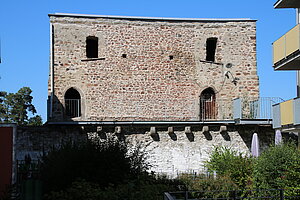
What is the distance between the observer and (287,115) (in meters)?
17.4

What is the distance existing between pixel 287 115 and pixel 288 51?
218cm

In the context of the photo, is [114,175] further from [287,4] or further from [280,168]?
[287,4]

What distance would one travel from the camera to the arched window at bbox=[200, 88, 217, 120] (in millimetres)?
23812

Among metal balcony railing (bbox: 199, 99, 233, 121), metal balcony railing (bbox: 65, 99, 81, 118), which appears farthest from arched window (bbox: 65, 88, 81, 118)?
metal balcony railing (bbox: 199, 99, 233, 121)

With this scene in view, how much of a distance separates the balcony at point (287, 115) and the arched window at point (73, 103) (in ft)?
29.4

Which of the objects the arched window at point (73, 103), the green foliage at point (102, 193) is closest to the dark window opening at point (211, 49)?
the arched window at point (73, 103)

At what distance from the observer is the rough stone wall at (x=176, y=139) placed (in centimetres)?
2027

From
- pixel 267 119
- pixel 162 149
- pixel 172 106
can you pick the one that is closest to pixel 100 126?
pixel 162 149

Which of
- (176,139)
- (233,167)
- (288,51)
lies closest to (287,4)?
(288,51)

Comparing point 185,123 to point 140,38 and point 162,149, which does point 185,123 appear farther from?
point 140,38

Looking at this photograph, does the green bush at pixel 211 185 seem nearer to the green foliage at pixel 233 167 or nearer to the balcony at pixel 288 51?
the green foliage at pixel 233 167

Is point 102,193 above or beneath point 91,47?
beneath

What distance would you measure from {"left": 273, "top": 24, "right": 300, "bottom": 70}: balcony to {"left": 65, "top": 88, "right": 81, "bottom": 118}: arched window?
9159 mm

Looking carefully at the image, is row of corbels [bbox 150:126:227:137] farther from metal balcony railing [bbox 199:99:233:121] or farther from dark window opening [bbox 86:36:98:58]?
dark window opening [bbox 86:36:98:58]
